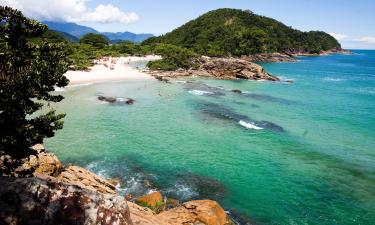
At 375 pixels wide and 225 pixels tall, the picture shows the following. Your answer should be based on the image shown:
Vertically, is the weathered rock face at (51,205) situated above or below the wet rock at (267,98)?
above

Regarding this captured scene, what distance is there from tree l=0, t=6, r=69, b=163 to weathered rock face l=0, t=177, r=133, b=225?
2691 millimetres

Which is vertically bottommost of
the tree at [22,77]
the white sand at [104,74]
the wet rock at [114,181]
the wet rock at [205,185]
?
the wet rock at [205,185]

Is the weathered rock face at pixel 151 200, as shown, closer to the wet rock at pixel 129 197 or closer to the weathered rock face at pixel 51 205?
the wet rock at pixel 129 197

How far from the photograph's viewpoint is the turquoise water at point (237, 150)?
27047 millimetres

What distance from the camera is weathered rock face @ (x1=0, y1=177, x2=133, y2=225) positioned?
11750 mm

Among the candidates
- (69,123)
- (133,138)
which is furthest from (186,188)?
(69,123)

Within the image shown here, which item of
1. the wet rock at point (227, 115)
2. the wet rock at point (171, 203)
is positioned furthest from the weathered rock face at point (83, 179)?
the wet rock at point (227, 115)

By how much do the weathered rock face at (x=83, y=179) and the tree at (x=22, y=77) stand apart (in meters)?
7.28

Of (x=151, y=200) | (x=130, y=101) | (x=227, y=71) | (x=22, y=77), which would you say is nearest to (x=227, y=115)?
(x=130, y=101)

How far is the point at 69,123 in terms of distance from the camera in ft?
143

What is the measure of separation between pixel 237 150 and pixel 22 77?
1077 inches

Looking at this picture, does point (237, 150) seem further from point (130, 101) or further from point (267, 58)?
point (267, 58)

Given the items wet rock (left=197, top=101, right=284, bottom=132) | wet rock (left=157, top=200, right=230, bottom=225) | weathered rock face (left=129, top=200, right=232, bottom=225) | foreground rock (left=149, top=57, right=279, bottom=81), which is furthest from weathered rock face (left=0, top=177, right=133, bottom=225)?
foreground rock (left=149, top=57, right=279, bottom=81)

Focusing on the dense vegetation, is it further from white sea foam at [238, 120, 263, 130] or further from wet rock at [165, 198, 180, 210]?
wet rock at [165, 198, 180, 210]
